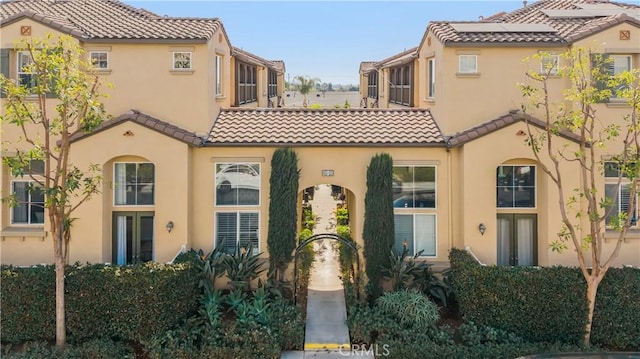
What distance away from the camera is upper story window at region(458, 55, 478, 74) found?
15859mm

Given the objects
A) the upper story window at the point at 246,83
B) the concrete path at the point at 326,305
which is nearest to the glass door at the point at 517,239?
the concrete path at the point at 326,305

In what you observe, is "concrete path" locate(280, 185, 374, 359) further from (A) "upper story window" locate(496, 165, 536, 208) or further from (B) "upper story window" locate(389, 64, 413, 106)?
(B) "upper story window" locate(389, 64, 413, 106)

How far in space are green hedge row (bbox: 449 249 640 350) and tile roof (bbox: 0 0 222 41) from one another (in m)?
11.7

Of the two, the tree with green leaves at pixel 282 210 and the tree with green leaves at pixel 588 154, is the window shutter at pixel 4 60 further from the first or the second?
the tree with green leaves at pixel 588 154

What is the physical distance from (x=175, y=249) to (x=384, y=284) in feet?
22.1

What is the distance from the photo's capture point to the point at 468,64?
1591cm

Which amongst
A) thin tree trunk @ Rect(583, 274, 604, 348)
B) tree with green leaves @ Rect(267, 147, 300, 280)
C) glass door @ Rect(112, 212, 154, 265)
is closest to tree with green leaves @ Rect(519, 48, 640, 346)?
thin tree trunk @ Rect(583, 274, 604, 348)

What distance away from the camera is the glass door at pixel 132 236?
15.7 m

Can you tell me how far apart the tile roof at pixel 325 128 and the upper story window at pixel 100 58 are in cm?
400

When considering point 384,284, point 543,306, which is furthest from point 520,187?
point 384,284

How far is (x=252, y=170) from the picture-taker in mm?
15867

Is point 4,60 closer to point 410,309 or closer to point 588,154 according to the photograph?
point 410,309

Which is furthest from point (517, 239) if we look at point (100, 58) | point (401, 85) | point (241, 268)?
point (100, 58)

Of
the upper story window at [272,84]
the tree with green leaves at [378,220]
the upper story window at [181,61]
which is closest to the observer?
the tree with green leaves at [378,220]
